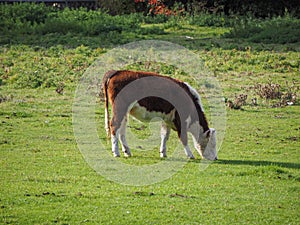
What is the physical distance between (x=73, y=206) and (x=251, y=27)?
20307 mm

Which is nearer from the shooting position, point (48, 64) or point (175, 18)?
point (48, 64)

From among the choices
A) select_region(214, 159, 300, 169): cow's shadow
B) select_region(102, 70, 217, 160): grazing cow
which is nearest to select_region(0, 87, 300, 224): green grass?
select_region(214, 159, 300, 169): cow's shadow

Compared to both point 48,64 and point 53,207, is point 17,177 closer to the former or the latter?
point 53,207

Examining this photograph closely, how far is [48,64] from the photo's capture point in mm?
24156

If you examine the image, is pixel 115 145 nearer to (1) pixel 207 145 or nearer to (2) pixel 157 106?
(2) pixel 157 106

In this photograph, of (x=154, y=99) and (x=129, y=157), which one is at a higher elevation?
(x=154, y=99)

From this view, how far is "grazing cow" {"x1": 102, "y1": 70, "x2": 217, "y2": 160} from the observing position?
1381 cm

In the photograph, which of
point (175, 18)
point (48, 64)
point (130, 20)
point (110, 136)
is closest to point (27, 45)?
point (48, 64)

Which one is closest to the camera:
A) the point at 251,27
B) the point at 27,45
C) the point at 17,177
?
the point at 17,177

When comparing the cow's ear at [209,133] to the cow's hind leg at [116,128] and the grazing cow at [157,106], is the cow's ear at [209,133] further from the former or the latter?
the cow's hind leg at [116,128]

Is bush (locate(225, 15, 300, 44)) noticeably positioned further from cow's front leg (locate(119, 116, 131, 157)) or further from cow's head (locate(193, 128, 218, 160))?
cow's front leg (locate(119, 116, 131, 157))

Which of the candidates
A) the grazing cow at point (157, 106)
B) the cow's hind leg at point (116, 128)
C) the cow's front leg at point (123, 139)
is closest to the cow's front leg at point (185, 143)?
the grazing cow at point (157, 106)

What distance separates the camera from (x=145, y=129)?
16844 mm

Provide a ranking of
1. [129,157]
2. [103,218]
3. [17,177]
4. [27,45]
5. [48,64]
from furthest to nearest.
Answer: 1. [27,45]
2. [48,64]
3. [129,157]
4. [17,177]
5. [103,218]
